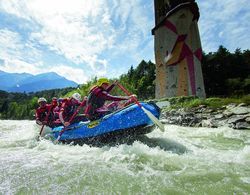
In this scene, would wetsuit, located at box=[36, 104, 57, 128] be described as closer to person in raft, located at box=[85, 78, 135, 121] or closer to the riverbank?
person in raft, located at box=[85, 78, 135, 121]

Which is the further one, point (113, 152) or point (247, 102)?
point (247, 102)

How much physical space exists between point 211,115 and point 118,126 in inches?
325

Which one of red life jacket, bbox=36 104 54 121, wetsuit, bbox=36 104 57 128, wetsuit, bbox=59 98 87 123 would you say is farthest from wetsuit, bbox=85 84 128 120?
red life jacket, bbox=36 104 54 121

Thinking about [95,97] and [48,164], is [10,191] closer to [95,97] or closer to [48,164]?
[48,164]

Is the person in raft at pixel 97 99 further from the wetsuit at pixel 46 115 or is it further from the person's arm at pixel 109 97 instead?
the wetsuit at pixel 46 115

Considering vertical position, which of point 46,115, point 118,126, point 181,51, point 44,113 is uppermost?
point 181,51

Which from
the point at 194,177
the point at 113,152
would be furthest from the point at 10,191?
the point at 194,177

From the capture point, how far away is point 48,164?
4.66m

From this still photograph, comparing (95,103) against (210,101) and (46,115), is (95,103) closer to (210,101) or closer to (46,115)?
(46,115)

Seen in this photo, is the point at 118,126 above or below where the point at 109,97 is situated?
below

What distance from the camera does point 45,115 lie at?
33.1 feet

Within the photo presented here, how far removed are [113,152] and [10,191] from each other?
98.6 inches

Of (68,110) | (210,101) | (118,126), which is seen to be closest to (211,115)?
(210,101)

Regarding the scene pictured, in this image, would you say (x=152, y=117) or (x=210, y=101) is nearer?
(x=152, y=117)
